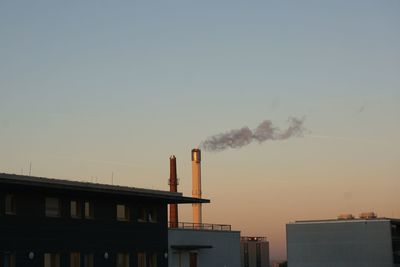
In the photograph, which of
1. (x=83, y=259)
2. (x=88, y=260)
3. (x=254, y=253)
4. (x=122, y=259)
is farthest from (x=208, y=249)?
(x=254, y=253)

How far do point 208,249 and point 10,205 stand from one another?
21.8m

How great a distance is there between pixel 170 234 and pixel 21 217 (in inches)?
607

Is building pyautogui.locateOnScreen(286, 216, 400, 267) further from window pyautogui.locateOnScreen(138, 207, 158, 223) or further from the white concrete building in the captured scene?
window pyautogui.locateOnScreen(138, 207, 158, 223)

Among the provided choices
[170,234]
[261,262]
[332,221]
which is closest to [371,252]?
[332,221]

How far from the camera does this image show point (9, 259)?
42938mm

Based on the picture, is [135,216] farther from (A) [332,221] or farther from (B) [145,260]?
(A) [332,221]

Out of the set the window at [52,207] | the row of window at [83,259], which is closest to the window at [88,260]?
the row of window at [83,259]

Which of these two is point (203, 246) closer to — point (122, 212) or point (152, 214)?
point (152, 214)

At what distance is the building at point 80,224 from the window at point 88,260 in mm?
19

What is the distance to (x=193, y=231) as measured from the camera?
5934cm

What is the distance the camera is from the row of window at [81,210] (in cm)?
→ 4344

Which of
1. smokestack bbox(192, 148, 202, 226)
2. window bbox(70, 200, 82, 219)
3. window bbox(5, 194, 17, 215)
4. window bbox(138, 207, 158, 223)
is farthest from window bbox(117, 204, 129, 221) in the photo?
smokestack bbox(192, 148, 202, 226)

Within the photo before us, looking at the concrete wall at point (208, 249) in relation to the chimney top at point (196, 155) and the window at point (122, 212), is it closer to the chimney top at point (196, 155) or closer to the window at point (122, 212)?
the window at point (122, 212)

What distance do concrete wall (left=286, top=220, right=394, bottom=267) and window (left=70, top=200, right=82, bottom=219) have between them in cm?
5312
